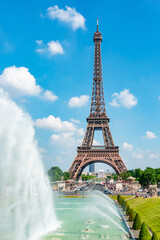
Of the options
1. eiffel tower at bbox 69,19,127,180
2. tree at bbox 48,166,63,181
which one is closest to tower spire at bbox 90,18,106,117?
eiffel tower at bbox 69,19,127,180

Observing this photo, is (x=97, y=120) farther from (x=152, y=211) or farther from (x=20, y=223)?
(x=20, y=223)

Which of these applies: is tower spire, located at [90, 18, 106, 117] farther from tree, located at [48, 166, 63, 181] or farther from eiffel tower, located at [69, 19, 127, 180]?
tree, located at [48, 166, 63, 181]

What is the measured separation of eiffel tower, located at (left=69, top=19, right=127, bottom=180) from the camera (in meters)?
88.9

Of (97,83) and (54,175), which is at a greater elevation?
(97,83)

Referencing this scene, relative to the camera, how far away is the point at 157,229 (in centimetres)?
2250

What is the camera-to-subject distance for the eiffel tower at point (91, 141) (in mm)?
88875

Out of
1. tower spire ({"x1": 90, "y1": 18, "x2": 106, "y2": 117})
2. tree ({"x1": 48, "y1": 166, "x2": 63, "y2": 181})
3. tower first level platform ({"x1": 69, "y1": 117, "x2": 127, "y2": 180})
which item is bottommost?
Result: tree ({"x1": 48, "y1": 166, "x2": 63, "y2": 181})

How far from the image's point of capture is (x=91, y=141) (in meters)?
94.7

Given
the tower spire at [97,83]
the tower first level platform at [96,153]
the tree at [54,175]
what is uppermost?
the tower spire at [97,83]

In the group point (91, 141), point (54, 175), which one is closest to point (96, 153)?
point (91, 141)

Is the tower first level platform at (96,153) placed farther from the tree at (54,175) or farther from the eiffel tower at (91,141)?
the tree at (54,175)

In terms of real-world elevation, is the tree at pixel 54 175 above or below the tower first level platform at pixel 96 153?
below

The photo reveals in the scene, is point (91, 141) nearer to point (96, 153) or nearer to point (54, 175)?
point (96, 153)

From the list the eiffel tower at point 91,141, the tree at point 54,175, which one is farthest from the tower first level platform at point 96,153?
the tree at point 54,175
